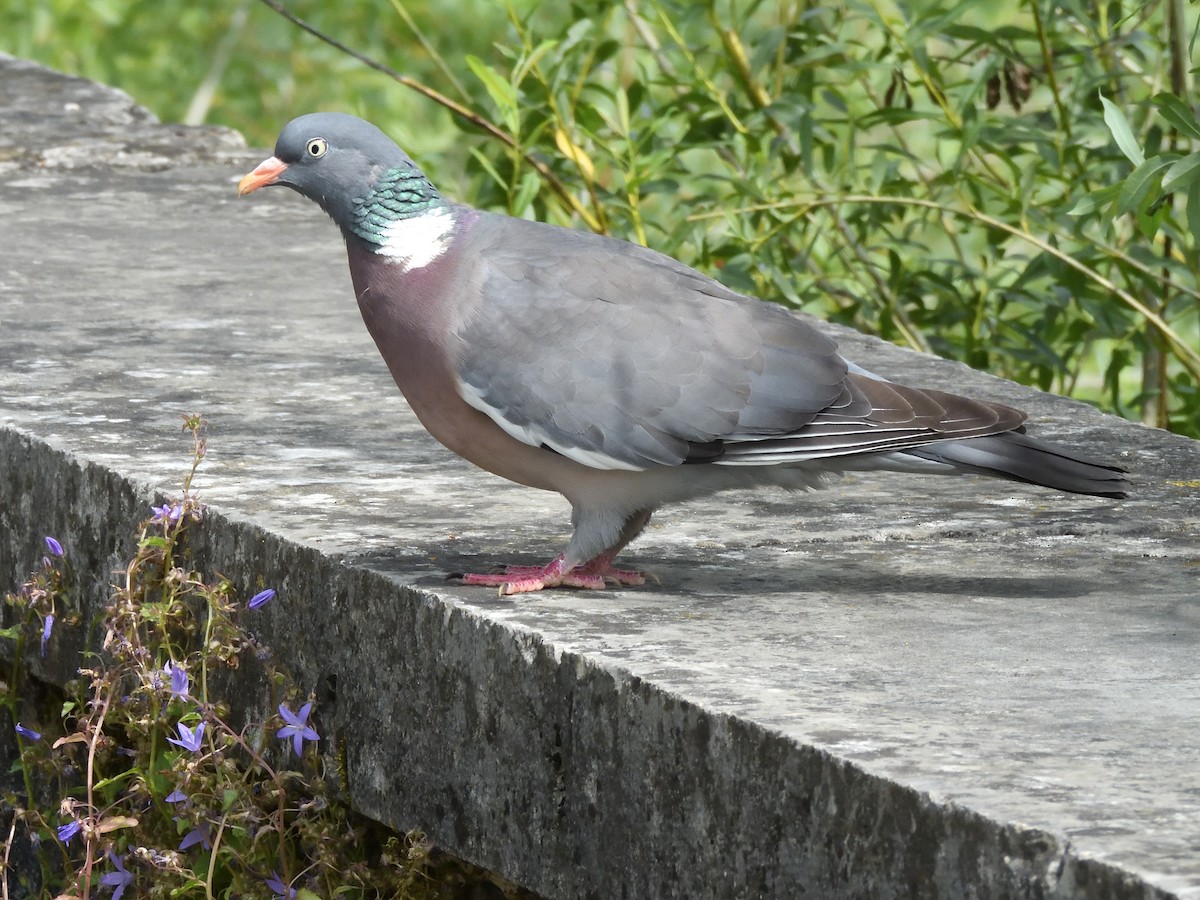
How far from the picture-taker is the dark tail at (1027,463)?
2.90 m

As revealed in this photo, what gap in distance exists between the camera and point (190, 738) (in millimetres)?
2652

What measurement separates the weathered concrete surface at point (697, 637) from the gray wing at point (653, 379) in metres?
0.22

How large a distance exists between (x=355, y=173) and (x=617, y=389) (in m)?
0.58

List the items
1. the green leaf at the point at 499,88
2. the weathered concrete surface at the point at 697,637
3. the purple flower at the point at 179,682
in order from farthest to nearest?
the green leaf at the point at 499,88 → the purple flower at the point at 179,682 → the weathered concrete surface at the point at 697,637

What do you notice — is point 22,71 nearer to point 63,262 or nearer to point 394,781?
point 63,262

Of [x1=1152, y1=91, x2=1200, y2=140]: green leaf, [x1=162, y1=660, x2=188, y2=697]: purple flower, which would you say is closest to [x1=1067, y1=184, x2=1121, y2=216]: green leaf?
[x1=1152, y1=91, x2=1200, y2=140]: green leaf

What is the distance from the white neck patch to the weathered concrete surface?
430 millimetres

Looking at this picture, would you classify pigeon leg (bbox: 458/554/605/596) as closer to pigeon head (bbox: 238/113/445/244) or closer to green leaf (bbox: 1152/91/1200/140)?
pigeon head (bbox: 238/113/445/244)

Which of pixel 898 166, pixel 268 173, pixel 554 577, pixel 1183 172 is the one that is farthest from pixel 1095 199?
pixel 898 166

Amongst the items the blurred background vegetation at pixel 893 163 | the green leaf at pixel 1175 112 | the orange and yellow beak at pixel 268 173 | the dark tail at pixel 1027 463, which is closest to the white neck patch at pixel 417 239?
the orange and yellow beak at pixel 268 173

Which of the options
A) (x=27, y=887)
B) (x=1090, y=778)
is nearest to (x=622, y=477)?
(x=1090, y=778)

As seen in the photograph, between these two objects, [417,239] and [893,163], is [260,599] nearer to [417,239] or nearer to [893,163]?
[417,239]

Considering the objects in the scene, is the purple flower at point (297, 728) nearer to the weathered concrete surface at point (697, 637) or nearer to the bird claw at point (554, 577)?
the weathered concrete surface at point (697, 637)

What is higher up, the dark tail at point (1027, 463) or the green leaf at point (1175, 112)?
the green leaf at point (1175, 112)
